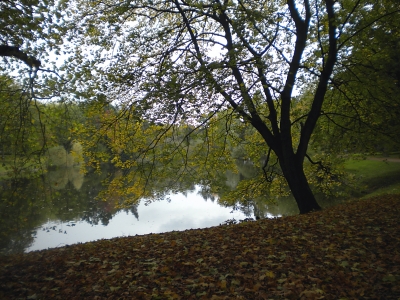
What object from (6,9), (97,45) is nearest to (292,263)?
(6,9)

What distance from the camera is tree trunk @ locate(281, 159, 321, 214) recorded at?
28.3 ft

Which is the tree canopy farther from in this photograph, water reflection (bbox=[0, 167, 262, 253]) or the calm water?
the calm water

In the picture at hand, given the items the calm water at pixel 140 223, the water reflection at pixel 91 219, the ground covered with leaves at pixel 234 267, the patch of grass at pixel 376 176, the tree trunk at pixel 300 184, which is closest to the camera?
the ground covered with leaves at pixel 234 267

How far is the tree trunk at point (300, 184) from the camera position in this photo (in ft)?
28.3

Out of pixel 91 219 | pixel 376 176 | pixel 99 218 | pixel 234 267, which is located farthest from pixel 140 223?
pixel 376 176

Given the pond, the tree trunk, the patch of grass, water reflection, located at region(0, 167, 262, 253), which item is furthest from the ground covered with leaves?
the patch of grass

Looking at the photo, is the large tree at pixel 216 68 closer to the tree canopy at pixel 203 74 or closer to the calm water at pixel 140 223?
the tree canopy at pixel 203 74

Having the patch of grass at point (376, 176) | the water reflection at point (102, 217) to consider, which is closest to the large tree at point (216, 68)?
the water reflection at point (102, 217)

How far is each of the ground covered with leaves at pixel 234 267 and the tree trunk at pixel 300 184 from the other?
1921 mm

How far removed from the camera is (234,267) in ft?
15.4

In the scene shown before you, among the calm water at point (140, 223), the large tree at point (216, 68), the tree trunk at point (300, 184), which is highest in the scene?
the large tree at point (216, 68)

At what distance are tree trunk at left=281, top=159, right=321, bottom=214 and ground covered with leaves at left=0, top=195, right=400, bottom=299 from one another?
6.30 ft

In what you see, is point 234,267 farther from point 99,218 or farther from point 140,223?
point 99,218

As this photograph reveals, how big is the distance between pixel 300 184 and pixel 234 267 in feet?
15.5
